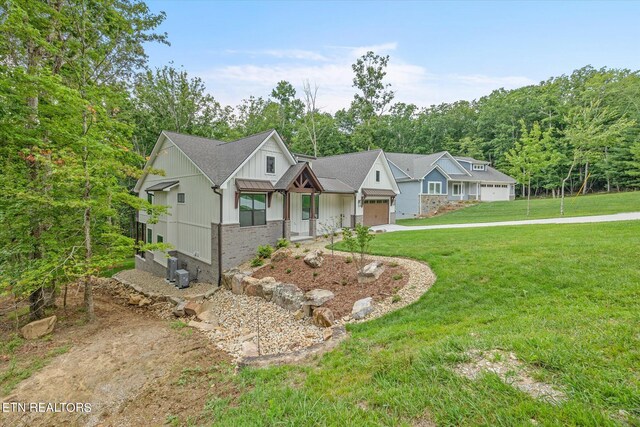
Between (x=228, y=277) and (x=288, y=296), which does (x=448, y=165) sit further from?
(x=288, y=296)

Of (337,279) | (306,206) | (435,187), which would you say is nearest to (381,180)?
(306,206)

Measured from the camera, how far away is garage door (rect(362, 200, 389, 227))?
1989 centimetres

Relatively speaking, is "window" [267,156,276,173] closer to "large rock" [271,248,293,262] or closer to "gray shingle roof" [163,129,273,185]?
"gray shingle roof" [163,129,273,185]

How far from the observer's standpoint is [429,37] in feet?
50.7

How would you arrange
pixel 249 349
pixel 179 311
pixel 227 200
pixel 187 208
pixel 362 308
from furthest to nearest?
pixel 187 208, pixel 227 200, pixel 179 311, pixel 362 308, pixel 249 349

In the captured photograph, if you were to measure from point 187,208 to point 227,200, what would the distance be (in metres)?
3.17

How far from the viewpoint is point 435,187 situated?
26609 mm

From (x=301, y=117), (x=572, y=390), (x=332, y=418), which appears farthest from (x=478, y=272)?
(x=301, y=117)

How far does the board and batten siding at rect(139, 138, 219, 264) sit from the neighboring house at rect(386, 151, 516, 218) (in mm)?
19456

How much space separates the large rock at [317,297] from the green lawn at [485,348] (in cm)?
183

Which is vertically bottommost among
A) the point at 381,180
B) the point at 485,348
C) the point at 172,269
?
the point at 172,269

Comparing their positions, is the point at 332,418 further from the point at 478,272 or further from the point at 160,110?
the point at 160,110

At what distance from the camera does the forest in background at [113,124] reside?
7.22 m

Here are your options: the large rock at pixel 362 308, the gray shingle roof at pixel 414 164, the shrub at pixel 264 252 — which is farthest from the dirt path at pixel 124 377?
the gray shingle roof at pixel 414 164
